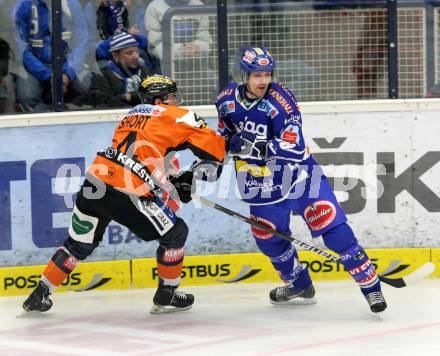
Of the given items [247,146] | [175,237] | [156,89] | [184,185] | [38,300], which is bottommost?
[38,300]

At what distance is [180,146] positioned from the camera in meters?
5.79

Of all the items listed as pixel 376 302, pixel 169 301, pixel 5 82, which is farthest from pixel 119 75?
pixel 376 302

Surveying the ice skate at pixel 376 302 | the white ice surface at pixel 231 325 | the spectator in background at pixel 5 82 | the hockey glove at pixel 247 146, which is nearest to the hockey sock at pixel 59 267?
the white ice surface at pixel 231 325

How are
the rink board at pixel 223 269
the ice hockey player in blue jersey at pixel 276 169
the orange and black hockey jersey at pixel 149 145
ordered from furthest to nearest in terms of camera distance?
the rink board at pixel 223 269
the ice hockey player in blue jersey at pixel 276 169
the orange and black hockey jersey at pixel 149 145

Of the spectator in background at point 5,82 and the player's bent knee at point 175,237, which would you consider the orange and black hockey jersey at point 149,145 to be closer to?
the player's bent knee at point 175,237

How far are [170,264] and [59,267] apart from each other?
589 mm

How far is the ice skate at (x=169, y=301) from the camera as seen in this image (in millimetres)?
6137

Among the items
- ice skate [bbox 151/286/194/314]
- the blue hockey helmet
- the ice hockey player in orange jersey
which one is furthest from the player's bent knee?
the blue hockey helmet

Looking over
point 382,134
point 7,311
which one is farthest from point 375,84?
point 7,311

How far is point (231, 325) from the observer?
5.81 metres

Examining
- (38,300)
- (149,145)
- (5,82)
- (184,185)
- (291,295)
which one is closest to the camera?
(149,145)

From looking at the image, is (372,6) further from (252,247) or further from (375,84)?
(252,247)

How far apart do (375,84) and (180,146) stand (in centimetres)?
174

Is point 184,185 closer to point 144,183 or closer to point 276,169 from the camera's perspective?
point 144,183
